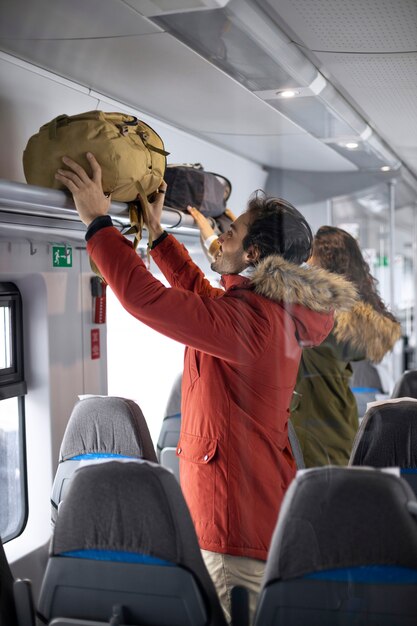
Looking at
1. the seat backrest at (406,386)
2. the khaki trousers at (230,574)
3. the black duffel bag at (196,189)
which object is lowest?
the khaki trousers at (230,574)

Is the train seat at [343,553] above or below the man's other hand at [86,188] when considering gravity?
below

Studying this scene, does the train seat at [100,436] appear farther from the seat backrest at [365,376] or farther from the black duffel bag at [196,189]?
the black duffel bag at [196,189]

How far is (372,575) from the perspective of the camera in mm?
1778

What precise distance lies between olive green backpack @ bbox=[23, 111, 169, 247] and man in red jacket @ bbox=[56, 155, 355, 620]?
46cm

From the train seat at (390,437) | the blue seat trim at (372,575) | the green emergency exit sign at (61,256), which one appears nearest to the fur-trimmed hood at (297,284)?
the train seat at (390,437)

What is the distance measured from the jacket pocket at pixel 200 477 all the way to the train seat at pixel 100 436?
0.15 metres

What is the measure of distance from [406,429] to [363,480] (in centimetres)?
34

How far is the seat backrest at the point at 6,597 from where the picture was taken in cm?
212

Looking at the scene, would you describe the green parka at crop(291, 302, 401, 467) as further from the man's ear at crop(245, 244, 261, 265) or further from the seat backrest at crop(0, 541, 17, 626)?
the seat backrest at crop(0, 541, 17, 626)

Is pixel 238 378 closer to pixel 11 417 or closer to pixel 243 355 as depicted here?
pixel 243 355

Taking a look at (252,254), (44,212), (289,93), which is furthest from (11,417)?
(289,93)

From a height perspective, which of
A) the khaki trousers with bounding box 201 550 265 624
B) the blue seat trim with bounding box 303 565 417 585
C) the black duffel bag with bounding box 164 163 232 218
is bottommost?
the khaki trousers with bounding box 201 550 265 624

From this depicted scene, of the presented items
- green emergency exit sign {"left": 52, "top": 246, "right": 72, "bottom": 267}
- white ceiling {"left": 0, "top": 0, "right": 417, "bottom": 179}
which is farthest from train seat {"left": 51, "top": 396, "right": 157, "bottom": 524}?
white ceiling {"left": 0, "top": 0, "right": 417, "bottom": 179}

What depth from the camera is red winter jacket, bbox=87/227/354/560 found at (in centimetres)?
194
